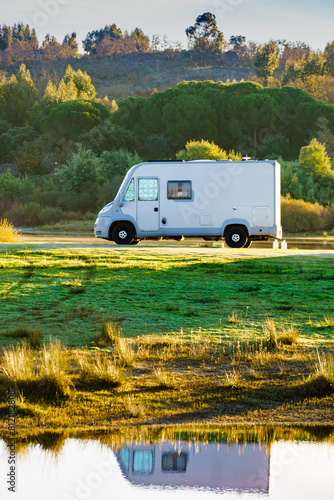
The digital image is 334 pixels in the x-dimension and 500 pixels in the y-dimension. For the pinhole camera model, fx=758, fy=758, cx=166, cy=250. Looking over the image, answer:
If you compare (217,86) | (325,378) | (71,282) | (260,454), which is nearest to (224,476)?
(260,454)

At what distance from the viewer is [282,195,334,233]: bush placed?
1973 inches

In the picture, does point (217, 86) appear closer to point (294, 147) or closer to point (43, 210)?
point (294, 147)

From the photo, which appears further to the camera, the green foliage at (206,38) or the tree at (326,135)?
the green foliage at (206,38)

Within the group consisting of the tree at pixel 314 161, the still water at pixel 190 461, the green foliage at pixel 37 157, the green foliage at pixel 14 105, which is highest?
the green foliage at pixel 14 105

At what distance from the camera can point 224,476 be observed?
20.7 feet

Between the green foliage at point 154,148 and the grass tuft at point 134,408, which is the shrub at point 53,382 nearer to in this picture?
the grass tuft at point 134,408

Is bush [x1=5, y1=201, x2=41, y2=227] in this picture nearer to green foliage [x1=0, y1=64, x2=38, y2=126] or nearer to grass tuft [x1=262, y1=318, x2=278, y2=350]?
grass tuft [x1=262, y1=318, x2=278, y2=350]

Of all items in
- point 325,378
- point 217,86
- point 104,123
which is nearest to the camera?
point 325,378

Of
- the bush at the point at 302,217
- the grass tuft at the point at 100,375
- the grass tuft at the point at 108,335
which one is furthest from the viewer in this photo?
the bush at the point at 302,217

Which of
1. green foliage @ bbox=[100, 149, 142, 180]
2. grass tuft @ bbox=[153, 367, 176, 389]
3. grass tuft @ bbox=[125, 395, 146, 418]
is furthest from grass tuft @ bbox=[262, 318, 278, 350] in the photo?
green foliage @ bbox=[100, 149, 142, 180]

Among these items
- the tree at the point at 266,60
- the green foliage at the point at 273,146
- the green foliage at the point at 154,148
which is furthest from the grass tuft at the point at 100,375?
the tree at the point at 266,60

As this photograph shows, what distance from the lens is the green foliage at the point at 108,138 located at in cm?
7725

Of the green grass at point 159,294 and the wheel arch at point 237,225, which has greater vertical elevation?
the wheel arch at point 237,225

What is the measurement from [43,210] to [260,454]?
167 feet
